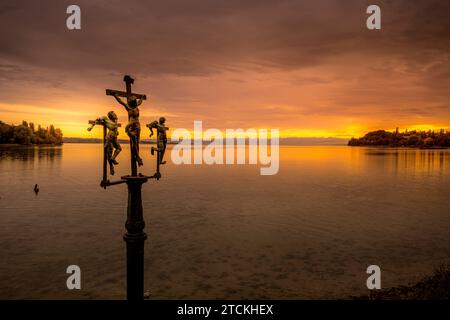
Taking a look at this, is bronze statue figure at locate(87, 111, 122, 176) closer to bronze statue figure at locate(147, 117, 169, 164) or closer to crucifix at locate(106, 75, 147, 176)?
crucifix at locate(106, 75, 147, 176)

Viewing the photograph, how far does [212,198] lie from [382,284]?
96.1ft

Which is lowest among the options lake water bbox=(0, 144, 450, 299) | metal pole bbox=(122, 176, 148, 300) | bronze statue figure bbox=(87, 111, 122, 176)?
lake water bbox=(0, 144, 450, 299)

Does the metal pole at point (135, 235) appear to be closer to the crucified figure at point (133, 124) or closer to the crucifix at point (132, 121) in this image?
the crucifix at point (132, 121)

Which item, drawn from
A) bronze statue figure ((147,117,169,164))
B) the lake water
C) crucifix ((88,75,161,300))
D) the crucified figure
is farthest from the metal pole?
the lake water

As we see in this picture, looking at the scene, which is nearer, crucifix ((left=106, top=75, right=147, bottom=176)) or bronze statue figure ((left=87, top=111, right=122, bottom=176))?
bronze statue figure ((left=87, top=111, right=122, bottom=176))

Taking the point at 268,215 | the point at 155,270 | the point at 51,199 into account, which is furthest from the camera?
the point at 51,199

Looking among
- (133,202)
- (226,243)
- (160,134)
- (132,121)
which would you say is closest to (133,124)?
(132,121)

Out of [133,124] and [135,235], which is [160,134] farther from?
[135,235]

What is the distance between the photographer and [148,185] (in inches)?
2163

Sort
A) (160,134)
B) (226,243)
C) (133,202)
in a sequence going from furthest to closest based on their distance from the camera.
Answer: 1. (226,243)
2. (160,134)
3. (133,202)

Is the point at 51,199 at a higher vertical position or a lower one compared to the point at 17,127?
lower

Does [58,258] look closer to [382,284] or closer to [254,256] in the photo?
[254,256]
